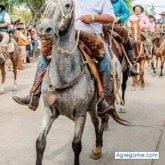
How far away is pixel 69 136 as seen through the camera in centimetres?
788

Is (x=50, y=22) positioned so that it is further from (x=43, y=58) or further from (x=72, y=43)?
(x=43, y=58)

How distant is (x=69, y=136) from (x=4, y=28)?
6.03 meters

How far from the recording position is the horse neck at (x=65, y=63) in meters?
5.21

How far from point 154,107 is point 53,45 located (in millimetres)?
6109

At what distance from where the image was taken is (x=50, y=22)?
460 cm

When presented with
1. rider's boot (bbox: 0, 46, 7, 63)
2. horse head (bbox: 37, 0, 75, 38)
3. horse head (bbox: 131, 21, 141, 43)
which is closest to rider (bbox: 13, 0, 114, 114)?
horse head (bbox: 37, 0, 75, 38)

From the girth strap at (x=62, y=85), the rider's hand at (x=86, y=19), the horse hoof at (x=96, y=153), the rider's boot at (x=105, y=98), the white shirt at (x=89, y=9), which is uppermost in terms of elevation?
the white shirt at (x=89, y=9)

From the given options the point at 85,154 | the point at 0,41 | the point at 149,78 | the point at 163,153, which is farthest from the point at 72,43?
the point at 149,78

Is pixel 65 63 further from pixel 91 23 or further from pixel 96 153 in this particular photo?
pixel 96 153

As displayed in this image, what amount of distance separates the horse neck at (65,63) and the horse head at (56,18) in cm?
19


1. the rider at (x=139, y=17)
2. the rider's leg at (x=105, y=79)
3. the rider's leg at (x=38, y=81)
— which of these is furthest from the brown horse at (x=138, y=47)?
the rider's leg at (x=38, y=81)

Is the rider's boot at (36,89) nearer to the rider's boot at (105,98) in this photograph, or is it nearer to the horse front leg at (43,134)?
the horse front leg at (43,134)

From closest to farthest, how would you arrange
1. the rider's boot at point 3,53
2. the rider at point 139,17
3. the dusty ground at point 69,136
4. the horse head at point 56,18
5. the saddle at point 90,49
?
the horse head at point 56,18 < the saddle at point 90,49 < the dusty ground at point 69,136 < the rider's boot at point 3,53 < the rider at point 139,17

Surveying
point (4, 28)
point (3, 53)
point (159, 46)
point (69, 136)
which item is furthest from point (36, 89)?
point (159, 46)
